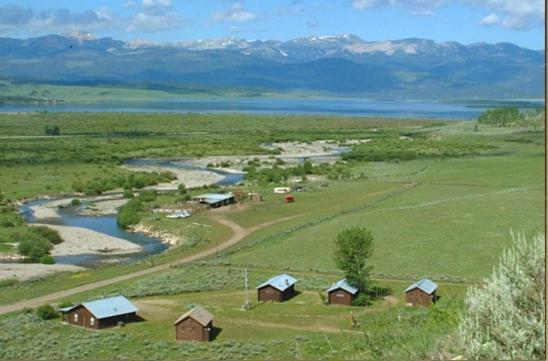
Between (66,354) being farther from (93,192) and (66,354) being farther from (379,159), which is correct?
(379,159)

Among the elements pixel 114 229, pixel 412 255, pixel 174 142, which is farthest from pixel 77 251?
pixel 174 142

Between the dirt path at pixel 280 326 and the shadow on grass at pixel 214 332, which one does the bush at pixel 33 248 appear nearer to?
the dirt path at pixel 280 326

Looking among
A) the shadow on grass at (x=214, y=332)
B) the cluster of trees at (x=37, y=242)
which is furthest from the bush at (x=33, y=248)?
the shadow on grass at (x=214, y=332)

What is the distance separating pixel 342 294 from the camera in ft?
101

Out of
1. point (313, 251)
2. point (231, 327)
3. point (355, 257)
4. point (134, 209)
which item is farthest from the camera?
point (134, 209)

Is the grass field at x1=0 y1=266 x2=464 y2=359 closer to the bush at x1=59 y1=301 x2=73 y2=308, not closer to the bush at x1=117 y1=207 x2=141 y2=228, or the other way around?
the bush at x1=59 y1=301 x2=73 y2=308

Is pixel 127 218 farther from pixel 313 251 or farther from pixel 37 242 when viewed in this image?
pixel 313 251

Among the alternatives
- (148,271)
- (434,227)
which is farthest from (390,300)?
(434,227)

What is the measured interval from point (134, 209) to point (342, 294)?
3041cm

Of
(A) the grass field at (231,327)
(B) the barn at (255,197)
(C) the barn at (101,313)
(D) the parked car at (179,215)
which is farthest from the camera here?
(B) the barn at (255,197)

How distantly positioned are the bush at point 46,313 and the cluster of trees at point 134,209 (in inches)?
957

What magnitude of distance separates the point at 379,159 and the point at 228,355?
235ft

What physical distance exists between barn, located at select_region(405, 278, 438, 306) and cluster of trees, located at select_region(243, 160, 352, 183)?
44.9 metres

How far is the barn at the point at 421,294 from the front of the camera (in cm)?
2964
